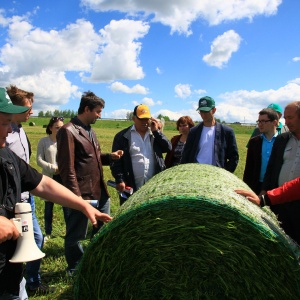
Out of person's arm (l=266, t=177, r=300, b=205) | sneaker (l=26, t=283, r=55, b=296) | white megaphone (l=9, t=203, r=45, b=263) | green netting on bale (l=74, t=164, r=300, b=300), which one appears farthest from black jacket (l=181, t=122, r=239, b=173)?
white megaphone (l=9, t=203, r=45, b=263)

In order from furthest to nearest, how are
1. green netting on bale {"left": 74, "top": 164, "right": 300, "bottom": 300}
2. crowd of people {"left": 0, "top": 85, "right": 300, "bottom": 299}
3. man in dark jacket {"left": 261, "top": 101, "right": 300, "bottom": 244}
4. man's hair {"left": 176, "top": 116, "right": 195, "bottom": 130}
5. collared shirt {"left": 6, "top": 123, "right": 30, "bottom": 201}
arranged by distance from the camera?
man's hair {"left": 176, "top": 116, "right": 195, "bottom": 130} → man in dark jacket {"left": 261, "top": 101, "right": 300, "bottom": 244} → collared shirt {"left": 6, "top": 123, "right": 30, "bottom": 201} → green netting on bale {"left": 74, "top": 164, "right": 300, "bottom": 300} → crowd of people {"left": 0, "top": 85, "right": 300, "bottom": 299}

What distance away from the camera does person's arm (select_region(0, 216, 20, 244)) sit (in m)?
2.16

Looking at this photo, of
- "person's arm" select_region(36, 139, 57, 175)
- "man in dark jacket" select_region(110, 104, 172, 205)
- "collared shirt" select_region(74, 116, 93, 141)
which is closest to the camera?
"collared shirt" select_region(74, 116, 93, 141)

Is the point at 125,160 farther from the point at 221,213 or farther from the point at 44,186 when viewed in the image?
the point at 221,213

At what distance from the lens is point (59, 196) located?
3057mm

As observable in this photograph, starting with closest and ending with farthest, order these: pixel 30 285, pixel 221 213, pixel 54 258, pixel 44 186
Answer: pixel 221 213, pixel 44 186, pixel 30 285, pixel 54 258

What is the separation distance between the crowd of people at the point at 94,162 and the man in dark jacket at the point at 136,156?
0.05 ft

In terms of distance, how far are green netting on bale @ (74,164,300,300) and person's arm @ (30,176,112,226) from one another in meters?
0.28

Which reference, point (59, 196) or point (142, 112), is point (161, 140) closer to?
point (142, 112)

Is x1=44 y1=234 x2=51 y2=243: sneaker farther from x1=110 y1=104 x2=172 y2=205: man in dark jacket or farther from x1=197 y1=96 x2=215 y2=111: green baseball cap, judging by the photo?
x1=197 y1=96 x2=215 y2=111: green baseball cap

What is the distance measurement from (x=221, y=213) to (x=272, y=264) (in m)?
0.60

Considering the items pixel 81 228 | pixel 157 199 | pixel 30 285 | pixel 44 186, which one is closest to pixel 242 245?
pixel 157 199

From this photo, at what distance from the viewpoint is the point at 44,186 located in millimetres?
3006

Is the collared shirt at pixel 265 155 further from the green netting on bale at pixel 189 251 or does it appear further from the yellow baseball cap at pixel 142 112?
the green netting on bale at pixel 189 251
